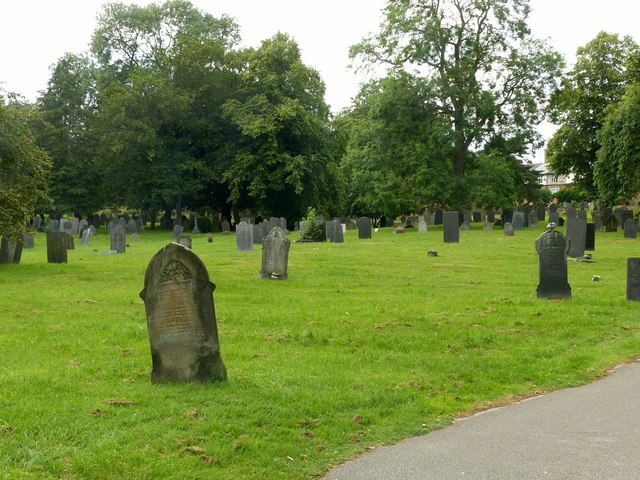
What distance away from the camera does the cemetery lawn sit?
5.47 meters

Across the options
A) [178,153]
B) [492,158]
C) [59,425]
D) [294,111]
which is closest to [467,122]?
[492,158]

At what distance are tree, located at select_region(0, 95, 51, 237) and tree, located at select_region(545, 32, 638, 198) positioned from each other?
36674mm

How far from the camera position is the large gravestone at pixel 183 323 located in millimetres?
7203

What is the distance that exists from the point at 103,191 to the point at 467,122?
86.3 ft

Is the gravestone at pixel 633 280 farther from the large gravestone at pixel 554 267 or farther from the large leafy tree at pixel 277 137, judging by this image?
the large leafy tree at pixel 277 137

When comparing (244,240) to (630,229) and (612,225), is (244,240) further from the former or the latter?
(612,225)

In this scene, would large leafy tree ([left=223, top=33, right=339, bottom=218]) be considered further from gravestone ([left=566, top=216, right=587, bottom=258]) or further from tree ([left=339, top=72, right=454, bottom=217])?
gravestone ([left=566, top=216, right=587, bottom=258])

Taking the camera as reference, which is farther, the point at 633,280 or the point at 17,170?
the point at 17,170

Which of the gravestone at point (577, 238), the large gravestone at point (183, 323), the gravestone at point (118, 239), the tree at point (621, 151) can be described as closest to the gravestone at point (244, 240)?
the gravestone at point (118, 239)

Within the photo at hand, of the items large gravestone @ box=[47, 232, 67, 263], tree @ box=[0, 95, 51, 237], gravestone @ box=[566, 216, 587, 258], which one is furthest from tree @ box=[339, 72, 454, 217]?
tree @ box=[0, 95, 51, 237]

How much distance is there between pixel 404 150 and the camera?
44.8 m

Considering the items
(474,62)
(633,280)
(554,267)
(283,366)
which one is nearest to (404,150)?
(474,62)

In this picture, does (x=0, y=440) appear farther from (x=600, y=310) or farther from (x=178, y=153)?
(x=178, y=153)

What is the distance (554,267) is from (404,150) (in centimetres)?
3155
